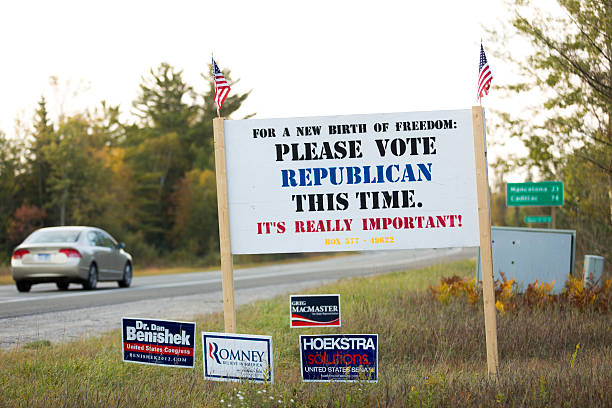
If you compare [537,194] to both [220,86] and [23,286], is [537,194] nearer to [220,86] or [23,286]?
[23,286]

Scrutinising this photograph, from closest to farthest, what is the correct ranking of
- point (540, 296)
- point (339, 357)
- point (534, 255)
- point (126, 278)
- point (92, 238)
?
1. point (339, 357)
2. point (540, 296)
3. point (534, 255)
4. point (92, 238)
5. point (126, 278)

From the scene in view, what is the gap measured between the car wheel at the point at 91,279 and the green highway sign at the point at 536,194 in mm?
12436

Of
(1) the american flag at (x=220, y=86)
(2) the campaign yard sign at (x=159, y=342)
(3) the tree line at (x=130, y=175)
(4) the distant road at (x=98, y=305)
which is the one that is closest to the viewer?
(2) the campaign yard sign at (x=159, y=342)

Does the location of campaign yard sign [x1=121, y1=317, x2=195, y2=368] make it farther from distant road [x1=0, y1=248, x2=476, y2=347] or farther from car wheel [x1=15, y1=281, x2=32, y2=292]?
car wheel [x1=15, y1=281, x2=32, y2=292]

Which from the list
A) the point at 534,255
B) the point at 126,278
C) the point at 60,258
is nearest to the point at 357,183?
Result: the point at 534,255

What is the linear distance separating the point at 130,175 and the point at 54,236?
38408 mm

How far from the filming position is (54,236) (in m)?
17.0

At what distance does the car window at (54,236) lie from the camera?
55.3 feet

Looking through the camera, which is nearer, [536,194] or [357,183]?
[357,183]

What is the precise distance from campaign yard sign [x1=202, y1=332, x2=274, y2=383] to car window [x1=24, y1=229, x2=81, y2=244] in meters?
11.5

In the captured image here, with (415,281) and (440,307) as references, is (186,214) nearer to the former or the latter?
(415,281)

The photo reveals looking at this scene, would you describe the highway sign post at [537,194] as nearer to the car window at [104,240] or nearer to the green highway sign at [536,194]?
the green highway sign at [536,194]

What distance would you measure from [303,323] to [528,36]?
10.5m

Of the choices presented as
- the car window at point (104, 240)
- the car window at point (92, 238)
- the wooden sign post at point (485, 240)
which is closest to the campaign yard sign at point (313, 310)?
the wooden sign post at point (485, 240)
